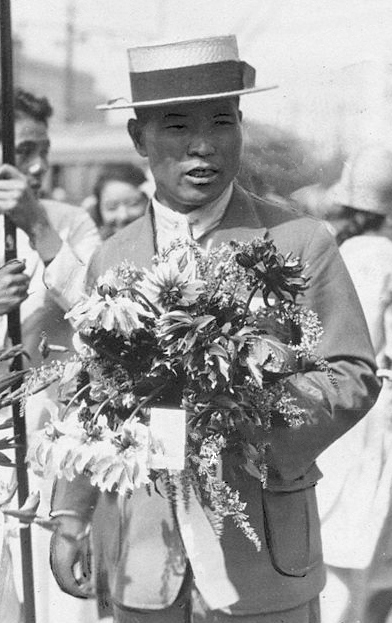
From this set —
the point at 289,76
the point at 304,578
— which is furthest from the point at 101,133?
the point at 304,578

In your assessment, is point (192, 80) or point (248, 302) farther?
point (192, 80)

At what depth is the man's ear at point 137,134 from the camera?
2.49m

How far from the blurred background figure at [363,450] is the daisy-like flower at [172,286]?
2.42ft

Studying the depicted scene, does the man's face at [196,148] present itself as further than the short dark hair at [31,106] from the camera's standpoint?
No

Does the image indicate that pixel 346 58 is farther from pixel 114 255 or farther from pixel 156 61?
pixel 114 255

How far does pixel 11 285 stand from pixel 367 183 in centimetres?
88

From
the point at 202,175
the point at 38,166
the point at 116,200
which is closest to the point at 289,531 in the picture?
the point at 202,175

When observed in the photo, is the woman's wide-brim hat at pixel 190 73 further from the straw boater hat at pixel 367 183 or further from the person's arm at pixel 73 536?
the person's arm at pixel 73 536

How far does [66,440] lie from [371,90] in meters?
1.12

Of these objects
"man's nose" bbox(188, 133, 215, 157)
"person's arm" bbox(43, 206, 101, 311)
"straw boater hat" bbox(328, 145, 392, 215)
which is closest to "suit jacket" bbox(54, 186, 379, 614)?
"man's nose" bbox(188, 133, 215, 157)

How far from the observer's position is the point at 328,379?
→ 222 centimetres

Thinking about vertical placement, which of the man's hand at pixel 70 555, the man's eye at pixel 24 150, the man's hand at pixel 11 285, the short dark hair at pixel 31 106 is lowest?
the man's hand at pixel 70 555

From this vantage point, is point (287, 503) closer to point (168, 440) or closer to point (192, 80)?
point (168, 440)

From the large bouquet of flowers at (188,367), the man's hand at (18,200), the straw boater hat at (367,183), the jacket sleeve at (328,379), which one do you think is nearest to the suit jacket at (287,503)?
the jacket sleeve at (328,379)
